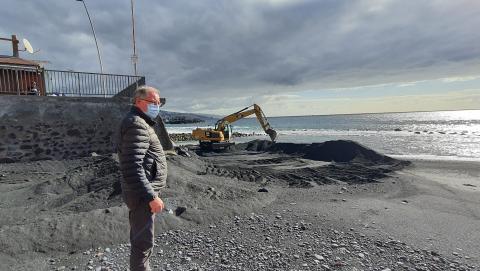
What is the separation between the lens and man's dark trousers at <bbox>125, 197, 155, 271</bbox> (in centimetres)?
336

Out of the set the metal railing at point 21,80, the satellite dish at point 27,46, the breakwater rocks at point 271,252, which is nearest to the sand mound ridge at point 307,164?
the breakwater rocks at point 271,252

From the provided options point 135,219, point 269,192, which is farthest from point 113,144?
point 135,219

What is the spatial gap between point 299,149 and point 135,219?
2059cm

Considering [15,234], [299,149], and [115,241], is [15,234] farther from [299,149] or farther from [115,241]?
[299,149]

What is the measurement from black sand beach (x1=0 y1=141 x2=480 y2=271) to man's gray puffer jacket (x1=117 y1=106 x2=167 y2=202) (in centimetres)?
194

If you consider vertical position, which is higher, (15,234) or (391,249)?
(15,234)

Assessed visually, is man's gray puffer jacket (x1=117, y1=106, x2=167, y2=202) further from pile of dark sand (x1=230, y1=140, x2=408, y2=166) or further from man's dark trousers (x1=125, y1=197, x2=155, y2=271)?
pile of dark sand (x1=230, y1=140, x2=408, y2=166)

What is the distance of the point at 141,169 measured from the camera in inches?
126

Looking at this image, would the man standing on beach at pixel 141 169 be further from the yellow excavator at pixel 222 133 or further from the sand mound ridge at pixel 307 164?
the yellow excavator at pixel 222 133

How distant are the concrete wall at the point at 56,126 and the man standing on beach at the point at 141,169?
11473 mm

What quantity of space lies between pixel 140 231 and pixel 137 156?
0.80 metres

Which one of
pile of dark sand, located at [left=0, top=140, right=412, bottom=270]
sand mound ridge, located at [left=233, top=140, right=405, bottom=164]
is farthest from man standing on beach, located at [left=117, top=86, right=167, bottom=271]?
sand mound ridge, located at [left=233, top=140, right=405, bottom=164]

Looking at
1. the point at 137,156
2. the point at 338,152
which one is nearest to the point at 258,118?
the point at 338,152

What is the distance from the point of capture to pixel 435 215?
7750 mm
